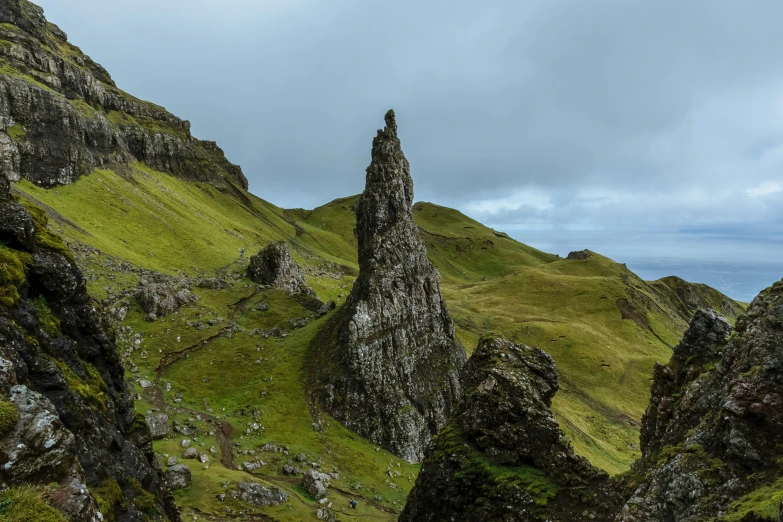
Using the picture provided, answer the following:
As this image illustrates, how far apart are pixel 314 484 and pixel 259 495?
6871mm

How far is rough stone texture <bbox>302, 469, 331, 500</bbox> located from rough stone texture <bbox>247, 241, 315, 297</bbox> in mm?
61313

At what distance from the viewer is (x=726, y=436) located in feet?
51.5

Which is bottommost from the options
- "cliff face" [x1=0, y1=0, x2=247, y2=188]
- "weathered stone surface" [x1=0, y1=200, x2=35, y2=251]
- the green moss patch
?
the green moss patch

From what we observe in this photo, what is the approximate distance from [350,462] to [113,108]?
8210 inches

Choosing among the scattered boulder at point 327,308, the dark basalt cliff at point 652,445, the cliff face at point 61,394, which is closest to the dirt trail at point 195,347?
the scattered boulder at point 327,308

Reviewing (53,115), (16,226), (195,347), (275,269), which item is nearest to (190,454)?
(195,347)

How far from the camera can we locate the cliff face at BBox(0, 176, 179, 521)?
42.9ft

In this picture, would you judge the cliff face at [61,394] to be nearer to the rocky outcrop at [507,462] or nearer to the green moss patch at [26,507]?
the green moss patch at [26,507]

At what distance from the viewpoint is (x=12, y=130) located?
10462 centimetres

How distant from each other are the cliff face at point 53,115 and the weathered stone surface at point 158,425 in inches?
3370

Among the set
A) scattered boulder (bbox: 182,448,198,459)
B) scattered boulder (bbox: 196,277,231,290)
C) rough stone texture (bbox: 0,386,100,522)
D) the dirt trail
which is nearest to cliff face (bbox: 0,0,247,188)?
scattered boulder (bbox: 196,277,231,290)

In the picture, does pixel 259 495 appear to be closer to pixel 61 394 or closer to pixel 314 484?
pixel 314 484

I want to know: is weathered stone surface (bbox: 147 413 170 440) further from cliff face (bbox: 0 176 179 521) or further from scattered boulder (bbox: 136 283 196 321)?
scattered boulder (bbox: 136 283 196 321)

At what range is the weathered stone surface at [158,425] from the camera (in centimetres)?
4594
